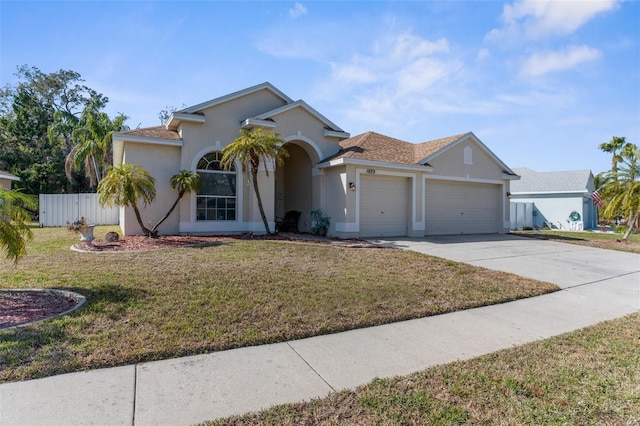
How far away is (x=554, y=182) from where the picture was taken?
1165 inches

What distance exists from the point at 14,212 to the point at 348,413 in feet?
19.6

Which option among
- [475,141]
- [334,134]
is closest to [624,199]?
[475,141]

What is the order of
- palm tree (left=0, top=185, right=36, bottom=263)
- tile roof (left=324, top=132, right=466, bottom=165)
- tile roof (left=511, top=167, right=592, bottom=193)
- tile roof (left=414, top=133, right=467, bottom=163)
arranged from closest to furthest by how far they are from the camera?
palm tree (left=0, top=185, right=36, bottom=263), tile roof (left=324, top=132, right=466, bottom=165), tile roof (left=414, top=133, right=467, bottom=163), tile roof (left=511, top=167, right=592, bottom=193)

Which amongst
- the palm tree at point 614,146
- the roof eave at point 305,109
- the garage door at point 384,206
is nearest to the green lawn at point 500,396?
the garage door at point 384,206

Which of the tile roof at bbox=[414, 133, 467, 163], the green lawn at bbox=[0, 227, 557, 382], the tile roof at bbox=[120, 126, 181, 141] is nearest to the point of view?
the green lawn at bbox=[0, 227, 557, 382]

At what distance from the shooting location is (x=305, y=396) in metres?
3.37

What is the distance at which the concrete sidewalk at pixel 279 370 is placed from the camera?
307cm

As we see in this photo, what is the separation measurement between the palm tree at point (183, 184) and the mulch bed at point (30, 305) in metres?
7.04

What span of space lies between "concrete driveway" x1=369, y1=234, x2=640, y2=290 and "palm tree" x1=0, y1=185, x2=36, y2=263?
32.8ft

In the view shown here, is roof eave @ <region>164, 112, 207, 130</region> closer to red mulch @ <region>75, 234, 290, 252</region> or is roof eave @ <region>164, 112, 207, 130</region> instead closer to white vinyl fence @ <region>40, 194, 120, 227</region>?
red mulch @ <region>75, 234, 290, 252</region>

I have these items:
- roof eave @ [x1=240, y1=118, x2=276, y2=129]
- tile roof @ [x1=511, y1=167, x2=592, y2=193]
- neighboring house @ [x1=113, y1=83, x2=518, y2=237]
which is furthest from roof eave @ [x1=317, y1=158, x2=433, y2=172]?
tile roof @ [x1=511, y1=167, x2=592, y2=193]

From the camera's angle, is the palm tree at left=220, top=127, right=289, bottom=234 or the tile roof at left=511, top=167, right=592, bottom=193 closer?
the palm tree at left=220, top=127, right=289, bottom=234

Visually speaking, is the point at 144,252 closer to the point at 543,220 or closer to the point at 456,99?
the point at 456,99

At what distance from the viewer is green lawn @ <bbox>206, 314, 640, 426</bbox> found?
302 cm
